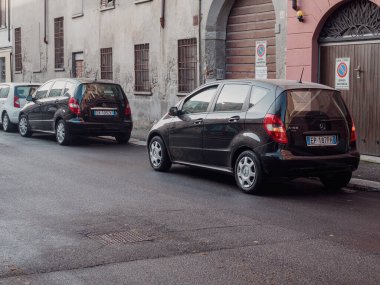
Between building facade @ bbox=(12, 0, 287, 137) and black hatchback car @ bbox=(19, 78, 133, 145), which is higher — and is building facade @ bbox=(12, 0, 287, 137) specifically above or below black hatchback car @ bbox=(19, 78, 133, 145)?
above

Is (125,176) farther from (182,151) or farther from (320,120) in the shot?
(320,120)

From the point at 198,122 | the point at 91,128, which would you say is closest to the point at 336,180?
the point at 198,122

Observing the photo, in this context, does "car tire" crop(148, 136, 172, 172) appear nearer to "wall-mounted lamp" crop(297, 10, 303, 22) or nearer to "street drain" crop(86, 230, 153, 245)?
"street drain" crop(86, 230, 153, 245)

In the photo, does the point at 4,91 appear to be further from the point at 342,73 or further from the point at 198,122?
the point at 198,122

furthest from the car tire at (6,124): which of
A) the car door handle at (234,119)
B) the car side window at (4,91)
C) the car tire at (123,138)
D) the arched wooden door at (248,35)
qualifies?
the car door handle at (234,119)

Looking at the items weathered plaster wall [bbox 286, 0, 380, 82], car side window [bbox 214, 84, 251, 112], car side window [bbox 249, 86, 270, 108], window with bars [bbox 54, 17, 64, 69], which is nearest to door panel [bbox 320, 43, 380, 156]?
weathered plaster wall [bbox 286, 0, 380, 82]

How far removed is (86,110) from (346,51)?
6100 mm

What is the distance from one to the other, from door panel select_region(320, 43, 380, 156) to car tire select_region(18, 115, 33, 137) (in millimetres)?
8695

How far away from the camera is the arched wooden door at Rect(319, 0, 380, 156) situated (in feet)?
46.9

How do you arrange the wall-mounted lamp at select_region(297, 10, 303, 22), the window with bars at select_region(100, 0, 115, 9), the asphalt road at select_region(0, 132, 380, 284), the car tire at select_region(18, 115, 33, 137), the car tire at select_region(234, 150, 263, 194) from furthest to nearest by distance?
the window with bars at select_region(100, 0, 115, 9) < the car tire at select_region(18, 115, 33, 137) < the wall-mounted lamp at select_region(297, 10, 303, 22) < the car tire at select_region(234, 150, 263, 194) < the asphalt road at select_region(0, 132, 380, 284)

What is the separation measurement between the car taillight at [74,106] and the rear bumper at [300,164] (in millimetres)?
8002

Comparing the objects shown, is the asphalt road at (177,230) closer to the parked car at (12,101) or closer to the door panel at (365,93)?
the door panel at (365,93)

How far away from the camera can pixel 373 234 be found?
7.20 meters

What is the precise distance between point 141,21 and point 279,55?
768cm
